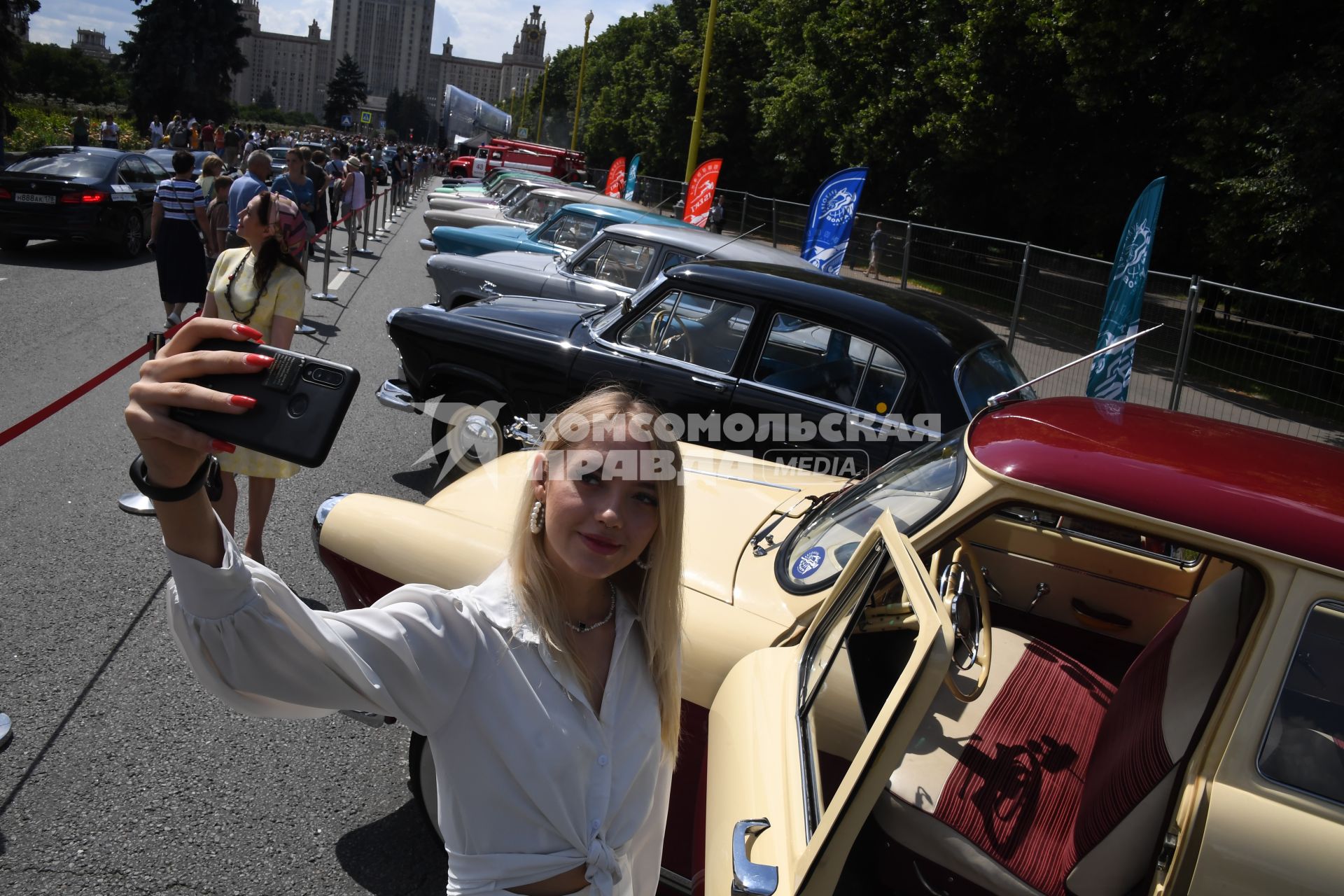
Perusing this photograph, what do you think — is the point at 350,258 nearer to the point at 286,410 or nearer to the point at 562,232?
the point at 562,232

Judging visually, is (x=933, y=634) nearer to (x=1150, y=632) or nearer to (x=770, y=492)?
(x=770, y=492)

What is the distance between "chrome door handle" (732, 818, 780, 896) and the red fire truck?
33437 millimetres

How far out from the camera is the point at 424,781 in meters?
3.08

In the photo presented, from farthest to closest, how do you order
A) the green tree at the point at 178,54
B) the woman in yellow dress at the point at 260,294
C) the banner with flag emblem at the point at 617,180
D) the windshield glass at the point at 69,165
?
1. the green tree at the point at 178,54
2. the banner with flag emblem at the point at 617,180
3. the windshield glass at the point at 69,165
4. the woman in yellow dress at the point at 260,294

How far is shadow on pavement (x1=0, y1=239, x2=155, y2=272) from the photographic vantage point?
517 inches

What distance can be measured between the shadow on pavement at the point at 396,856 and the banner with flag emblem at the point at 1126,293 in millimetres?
7200

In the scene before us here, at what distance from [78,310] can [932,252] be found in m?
11.8

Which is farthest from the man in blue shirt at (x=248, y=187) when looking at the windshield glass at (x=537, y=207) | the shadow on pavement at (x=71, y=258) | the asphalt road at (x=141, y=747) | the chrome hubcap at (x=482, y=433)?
the windshield glass at (x=537, y=207)

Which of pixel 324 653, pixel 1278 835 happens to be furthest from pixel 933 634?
pixel 324 653

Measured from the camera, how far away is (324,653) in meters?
1.30

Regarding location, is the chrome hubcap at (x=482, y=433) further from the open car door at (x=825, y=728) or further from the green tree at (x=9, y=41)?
the green tree at (x=9, y=41)

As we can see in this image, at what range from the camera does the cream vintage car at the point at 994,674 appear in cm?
209

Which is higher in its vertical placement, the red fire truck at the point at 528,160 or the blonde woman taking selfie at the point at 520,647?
the red fire truck at the point at 528,160

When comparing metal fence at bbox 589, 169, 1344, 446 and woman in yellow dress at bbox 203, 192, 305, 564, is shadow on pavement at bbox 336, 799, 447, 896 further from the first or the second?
metal fence at bbox 589, 169, 1344, 446
